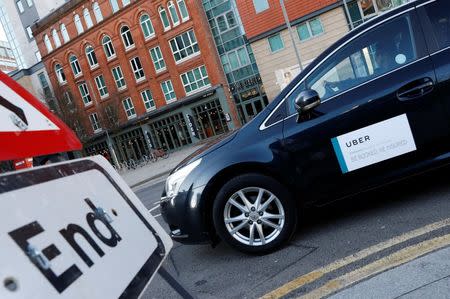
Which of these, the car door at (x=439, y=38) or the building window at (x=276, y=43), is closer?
the car door at (x=439, y=38)

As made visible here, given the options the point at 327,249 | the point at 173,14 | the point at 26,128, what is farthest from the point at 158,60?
the point at 26,128

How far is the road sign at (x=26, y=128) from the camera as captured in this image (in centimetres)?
132

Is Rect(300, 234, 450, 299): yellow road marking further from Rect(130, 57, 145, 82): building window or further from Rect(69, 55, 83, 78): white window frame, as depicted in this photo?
Rect(69, 55, 83, 78): white window frame

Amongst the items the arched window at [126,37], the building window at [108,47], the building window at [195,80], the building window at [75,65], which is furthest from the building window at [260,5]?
the building window at [75,65]

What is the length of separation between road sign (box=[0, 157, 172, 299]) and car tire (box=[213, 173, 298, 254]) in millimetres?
2023

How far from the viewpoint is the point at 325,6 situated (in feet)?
95.0

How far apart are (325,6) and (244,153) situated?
28.0 meters

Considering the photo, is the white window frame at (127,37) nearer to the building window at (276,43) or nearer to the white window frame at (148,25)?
the white window frame at (148,25)

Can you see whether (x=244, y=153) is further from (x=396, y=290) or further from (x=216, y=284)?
(x=396, y=290)

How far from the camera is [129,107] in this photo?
129 feet

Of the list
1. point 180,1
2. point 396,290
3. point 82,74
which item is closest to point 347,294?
point 396,290

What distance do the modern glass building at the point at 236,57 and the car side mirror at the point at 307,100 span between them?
29088 millimetres

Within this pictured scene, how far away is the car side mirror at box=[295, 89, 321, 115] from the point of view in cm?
372

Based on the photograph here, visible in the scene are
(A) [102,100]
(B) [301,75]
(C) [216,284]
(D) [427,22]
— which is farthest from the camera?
(A) [102,100]
